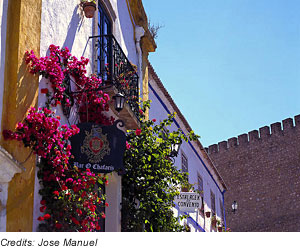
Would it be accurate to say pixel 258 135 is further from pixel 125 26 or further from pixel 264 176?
pixel 125 26

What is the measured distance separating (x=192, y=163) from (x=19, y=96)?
11.9 m

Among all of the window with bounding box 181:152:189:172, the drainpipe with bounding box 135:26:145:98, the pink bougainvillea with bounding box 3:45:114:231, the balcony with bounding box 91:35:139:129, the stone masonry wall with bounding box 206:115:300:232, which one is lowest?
the pink bougainvillea with bounding box 3:45:114:231

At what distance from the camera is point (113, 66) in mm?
10125

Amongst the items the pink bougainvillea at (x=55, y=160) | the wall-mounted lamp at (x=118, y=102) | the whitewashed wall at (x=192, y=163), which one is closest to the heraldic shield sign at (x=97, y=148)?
the pink bougainvillea at (x=55, y=160)

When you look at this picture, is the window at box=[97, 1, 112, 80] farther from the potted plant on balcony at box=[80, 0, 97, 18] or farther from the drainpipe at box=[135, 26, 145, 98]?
the drainpipe at box=[135, 26, 145, 98]

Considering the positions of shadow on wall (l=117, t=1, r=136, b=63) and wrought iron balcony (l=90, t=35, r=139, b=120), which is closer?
wrought iron balcony (l=90, t=35, r=139, b=120)

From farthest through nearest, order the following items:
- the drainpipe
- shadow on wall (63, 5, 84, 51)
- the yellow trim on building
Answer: the drainpipe
shadow on wall (63, 5, 84, 51)
the yellow trim on building

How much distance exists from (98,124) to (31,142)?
1.68 metres

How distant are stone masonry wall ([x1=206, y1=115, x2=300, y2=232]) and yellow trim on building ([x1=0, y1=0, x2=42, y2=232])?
102 feet

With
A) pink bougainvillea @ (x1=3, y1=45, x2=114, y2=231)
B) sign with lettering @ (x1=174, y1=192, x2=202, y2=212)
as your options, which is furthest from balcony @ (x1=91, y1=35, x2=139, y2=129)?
sign with lettering @ (x1=174, y1=192, x2=202, y2=212)

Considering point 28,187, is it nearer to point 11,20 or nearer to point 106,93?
point 11,20

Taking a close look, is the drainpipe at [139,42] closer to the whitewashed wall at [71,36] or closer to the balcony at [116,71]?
the whitewashed wall at [71,36]

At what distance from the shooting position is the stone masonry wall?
37.5 m

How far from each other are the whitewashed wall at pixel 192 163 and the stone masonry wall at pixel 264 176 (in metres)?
13.6
